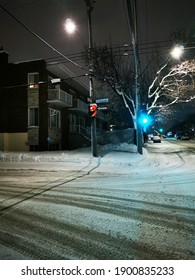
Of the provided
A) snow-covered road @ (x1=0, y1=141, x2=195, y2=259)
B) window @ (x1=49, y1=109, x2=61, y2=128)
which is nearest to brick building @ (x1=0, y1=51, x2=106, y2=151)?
window @ (x1=49, y1=109, x2=61, y2=128)

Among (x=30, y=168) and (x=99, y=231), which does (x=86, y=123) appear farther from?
(x=99, y=231)

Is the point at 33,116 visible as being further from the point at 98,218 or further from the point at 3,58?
the point at 98,218

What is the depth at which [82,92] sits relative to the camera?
37.9 m

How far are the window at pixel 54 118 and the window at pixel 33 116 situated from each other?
156 cm

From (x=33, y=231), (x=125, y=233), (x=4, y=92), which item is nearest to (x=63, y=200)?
(x=33, y=231)

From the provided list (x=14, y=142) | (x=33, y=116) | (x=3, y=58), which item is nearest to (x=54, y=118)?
(x=33, y=116)

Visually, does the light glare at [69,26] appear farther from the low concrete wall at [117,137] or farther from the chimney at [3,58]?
the low concrete wall at [117,137]

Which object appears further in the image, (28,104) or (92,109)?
(28,104)

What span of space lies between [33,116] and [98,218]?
21.0 meters

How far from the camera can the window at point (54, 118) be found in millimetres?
26569

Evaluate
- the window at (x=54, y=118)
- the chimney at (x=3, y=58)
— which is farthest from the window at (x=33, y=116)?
the chimney at (x=3, y=58)

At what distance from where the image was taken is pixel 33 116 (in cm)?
2544

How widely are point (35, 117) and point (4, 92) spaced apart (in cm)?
409

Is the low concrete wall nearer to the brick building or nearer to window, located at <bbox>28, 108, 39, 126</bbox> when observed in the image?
the brick building
